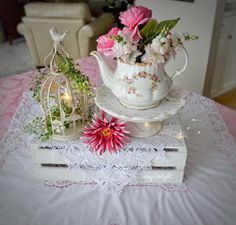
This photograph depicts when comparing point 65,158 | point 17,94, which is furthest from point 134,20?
point 17,94

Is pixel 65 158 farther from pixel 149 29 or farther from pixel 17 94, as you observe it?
pixel 17 94

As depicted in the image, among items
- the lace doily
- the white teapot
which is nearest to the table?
the lace doily

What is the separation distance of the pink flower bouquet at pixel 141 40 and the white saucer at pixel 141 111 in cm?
A: 15

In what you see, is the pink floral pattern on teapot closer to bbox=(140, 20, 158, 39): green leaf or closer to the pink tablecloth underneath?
bbox=(140, 20, 158, 39): green leaf

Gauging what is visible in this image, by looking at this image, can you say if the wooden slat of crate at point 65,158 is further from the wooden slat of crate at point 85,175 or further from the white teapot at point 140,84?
the white teapot at point 140,84

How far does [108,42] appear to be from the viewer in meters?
0.79

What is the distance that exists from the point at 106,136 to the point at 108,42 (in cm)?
27

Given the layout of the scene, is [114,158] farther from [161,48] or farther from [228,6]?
[228,6]

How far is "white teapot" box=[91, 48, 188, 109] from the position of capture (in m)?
0.80

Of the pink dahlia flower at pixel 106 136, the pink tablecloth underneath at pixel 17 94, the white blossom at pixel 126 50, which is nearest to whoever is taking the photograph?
the white blossom at pixel 126 50

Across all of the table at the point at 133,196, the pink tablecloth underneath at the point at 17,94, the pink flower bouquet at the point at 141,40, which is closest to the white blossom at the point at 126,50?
the pink flower bouquet at the point at 141,40

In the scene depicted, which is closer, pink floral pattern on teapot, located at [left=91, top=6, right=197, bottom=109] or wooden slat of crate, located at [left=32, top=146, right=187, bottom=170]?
pink floral pattern on teapot, located at [left=91, top=6, right=197, bottom=109]

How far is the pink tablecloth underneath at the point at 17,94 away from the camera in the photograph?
1.18m

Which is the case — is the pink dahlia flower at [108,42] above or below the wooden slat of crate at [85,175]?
above
